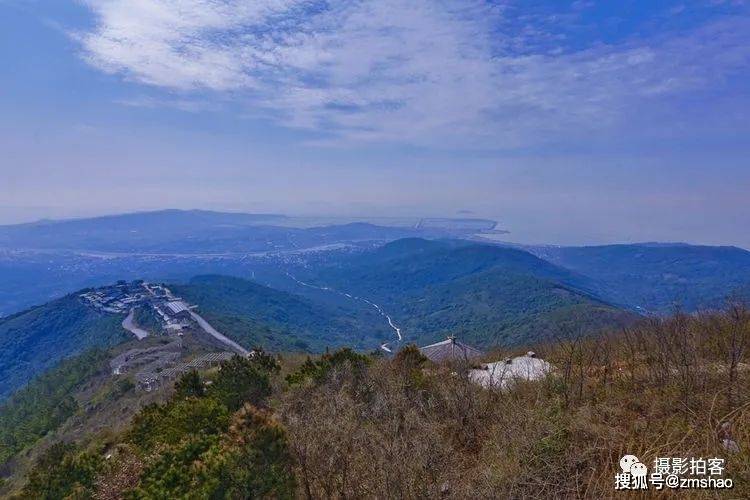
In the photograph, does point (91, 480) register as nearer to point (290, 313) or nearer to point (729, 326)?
point (729, 326)

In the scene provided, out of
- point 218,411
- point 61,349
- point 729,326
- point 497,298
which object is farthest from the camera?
point 497,298

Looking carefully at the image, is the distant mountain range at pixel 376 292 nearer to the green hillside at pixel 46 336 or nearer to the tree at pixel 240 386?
the green hillside at pixel 46 336

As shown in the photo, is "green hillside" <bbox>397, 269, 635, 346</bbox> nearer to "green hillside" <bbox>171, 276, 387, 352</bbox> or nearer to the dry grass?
"green hillside" <bbox>171, 276, 387, 352</bbox>

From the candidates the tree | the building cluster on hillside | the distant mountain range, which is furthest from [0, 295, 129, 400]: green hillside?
the tree

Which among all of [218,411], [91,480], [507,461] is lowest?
[91,480]

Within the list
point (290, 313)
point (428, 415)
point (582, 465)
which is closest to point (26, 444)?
point (428, 415)

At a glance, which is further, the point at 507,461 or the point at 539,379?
the point at 539,379

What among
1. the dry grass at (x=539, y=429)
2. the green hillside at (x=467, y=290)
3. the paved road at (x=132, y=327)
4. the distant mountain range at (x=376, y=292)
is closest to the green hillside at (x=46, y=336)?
the distant mountain range at (x=376, y=292)
